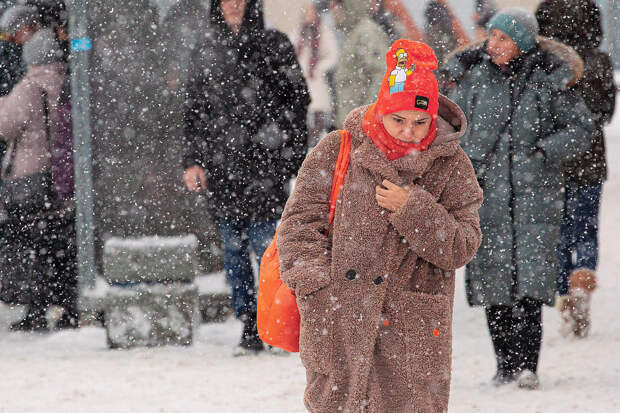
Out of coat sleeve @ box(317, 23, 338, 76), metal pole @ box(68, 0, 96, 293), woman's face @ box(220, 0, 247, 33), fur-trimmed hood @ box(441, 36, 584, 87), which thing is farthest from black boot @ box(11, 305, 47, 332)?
coat sleeve @ box(317, 23, 338, 76)

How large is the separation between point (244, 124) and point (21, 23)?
Answer: 1933 millimetres

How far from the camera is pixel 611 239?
1088 cm

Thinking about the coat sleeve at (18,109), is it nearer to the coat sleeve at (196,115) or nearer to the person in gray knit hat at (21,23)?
the person in gray knit hat at (21,23)

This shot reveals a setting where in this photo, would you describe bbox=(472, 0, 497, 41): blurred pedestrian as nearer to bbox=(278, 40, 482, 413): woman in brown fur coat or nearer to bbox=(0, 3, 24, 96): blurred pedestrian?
bbox=(0, 3, 24, 96): blurred pedestrian

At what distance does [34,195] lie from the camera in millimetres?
6926

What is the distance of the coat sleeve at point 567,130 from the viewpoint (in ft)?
17.0

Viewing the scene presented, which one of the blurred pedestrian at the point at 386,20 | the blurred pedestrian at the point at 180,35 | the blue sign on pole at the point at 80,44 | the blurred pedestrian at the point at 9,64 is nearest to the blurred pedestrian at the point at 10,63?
the blurred pedestrian at the point at 9,64

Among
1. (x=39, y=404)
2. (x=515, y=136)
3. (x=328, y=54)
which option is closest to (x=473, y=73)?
(x=515, y=136)

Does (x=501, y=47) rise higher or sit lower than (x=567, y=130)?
higher

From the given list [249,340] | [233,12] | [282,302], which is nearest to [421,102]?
[282,302]

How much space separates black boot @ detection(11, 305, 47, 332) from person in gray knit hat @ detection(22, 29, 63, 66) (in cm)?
167

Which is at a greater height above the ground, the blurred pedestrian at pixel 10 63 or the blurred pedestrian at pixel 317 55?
the blurred pedestrian at pixel 317 55

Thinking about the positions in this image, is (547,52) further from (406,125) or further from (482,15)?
(482,15)

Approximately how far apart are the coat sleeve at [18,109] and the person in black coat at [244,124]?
1195mm
